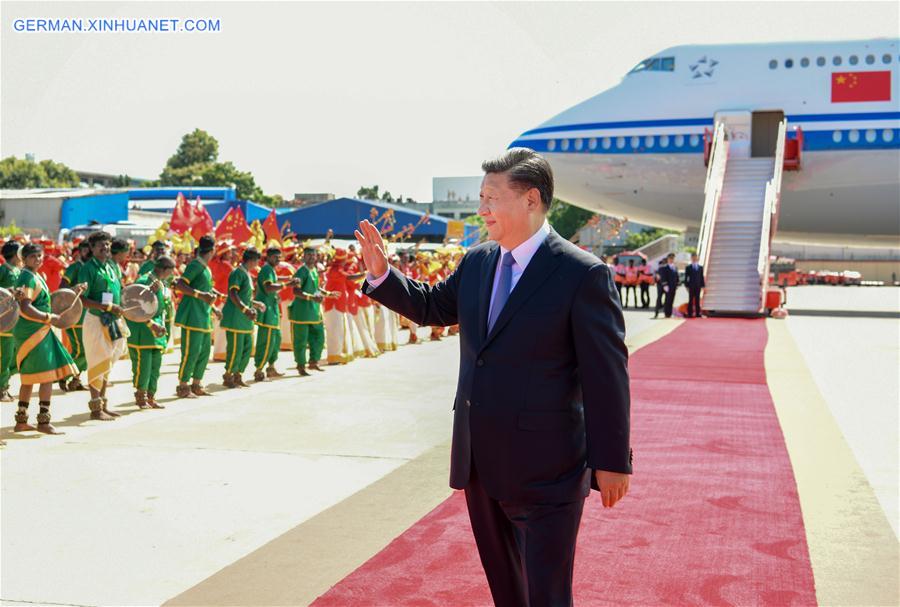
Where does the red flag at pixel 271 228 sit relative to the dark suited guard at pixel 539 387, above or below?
above

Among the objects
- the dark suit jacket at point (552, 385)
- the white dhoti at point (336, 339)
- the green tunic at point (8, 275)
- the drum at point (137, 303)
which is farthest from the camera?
the white dhoti at point (336, 339)

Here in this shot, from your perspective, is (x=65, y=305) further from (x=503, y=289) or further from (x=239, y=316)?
(x=503, y=289)

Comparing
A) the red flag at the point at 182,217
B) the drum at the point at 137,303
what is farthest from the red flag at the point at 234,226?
the drum at the point at 137,303

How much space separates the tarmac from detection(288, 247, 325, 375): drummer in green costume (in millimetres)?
1254

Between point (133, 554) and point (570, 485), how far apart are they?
287cm

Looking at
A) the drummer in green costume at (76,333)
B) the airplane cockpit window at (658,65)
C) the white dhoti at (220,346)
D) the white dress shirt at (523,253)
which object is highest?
the airplane cockpit window at (658,65)

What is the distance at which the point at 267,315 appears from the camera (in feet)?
39.8

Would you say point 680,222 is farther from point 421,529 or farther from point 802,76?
point 421,529

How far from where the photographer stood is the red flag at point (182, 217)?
19016mm

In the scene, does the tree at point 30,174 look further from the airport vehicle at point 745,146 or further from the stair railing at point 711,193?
the stair railing at point 711,193

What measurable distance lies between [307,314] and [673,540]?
28.0 feet

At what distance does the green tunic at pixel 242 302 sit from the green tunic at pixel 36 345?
314 centimetres

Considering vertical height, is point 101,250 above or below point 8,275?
above

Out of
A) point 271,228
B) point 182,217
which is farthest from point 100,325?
point 182,217
